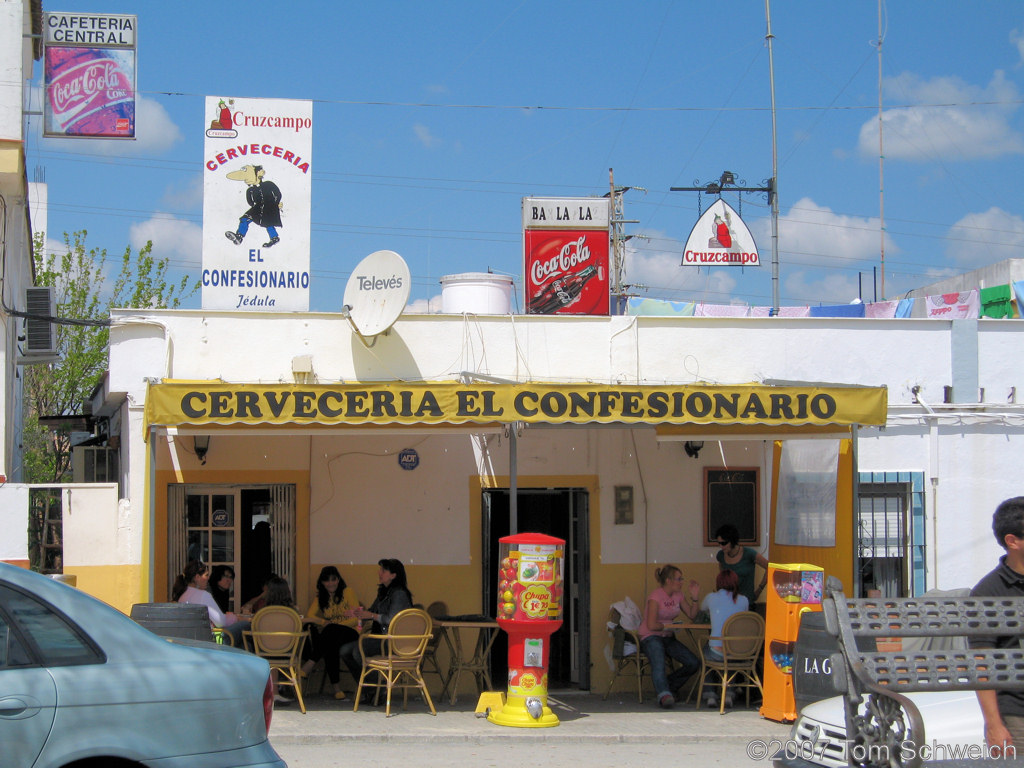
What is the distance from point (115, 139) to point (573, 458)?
6349 mm

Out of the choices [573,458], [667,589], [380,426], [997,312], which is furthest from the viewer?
[997,312]

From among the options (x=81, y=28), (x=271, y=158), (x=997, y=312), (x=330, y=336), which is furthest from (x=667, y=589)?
(x=81, y=28)

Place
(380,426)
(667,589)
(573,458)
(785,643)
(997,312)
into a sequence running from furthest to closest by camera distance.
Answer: (997,312) → (573,458) → (667,589) → (380,426) → (785,643)

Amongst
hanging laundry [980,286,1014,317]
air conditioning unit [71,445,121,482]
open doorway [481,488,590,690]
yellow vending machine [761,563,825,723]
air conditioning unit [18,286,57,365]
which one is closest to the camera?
yellow vending machine [761,563,825,723]

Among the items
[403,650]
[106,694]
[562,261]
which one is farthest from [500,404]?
[562,261]

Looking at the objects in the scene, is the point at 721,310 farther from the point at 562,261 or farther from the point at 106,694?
the point at 106,694

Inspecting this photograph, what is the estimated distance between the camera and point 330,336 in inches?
444

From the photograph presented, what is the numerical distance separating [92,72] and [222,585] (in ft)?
19.8

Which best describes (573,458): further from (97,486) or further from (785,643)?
(97,486)

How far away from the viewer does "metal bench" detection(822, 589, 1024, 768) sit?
4.17 meters

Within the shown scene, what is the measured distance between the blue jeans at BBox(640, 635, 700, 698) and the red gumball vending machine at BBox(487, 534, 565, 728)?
5.36 ft

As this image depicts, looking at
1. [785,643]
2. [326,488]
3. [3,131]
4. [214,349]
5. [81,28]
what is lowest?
[785,643]

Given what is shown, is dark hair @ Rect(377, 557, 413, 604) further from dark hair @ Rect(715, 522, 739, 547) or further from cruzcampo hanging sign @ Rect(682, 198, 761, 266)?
cruzcampo hanging sign @ Rect(682, 198, 761, 266)

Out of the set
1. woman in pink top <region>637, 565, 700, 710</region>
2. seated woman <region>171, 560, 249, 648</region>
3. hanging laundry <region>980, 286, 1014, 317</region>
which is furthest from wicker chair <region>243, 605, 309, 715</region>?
hanging laundry <region>980, 286, 1014, 317</region>
